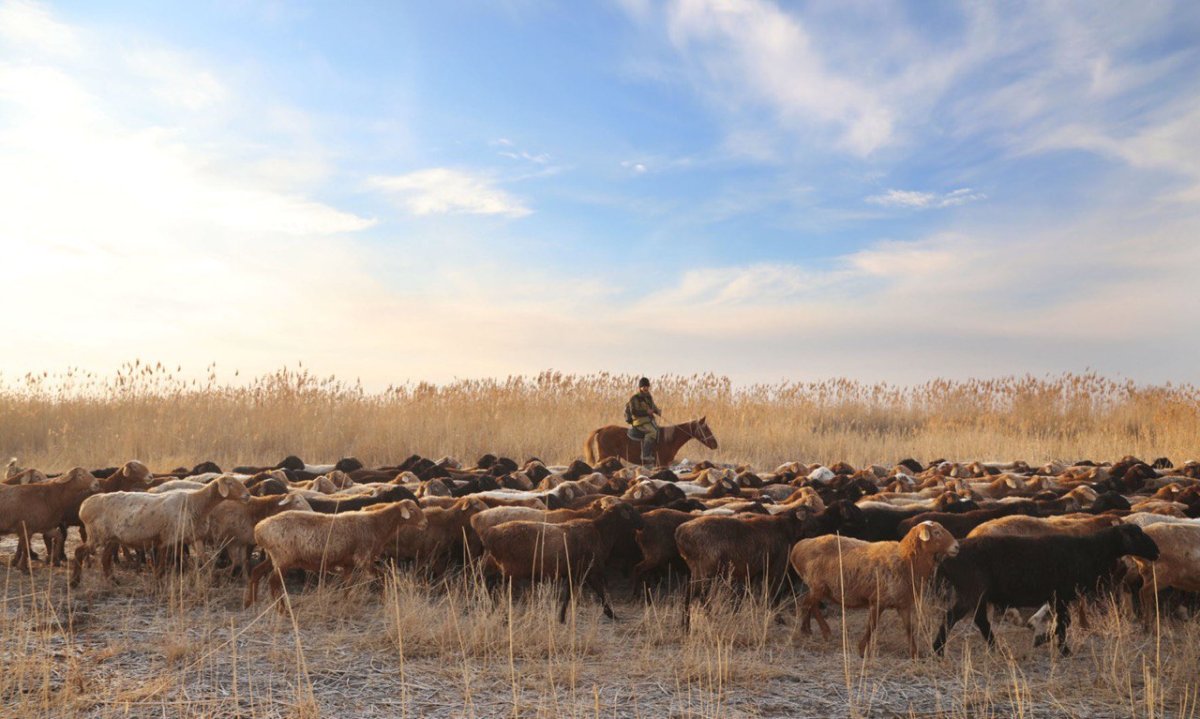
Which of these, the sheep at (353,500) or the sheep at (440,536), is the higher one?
the sheep at (353,500)

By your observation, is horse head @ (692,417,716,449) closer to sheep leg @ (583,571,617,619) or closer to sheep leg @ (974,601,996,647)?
sheep leg @ (583,571,617,619)

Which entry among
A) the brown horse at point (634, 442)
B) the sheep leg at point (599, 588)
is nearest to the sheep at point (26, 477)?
the sheep leg at point (599, 588)

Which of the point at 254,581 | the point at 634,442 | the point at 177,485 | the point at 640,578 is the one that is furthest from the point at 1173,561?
the point at 634,442

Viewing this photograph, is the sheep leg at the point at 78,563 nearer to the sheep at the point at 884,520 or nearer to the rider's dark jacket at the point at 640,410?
the sheep at the point at 884,520

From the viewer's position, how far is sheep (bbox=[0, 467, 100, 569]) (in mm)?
8188

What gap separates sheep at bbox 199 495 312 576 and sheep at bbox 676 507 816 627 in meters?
3.29

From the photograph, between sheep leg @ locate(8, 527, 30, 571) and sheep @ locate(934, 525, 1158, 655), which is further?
sheep leg @ locate(8, 527, 30, 571)

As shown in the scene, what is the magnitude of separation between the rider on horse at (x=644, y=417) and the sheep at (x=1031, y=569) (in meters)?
12.2

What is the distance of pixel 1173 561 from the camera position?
6738 millimetres

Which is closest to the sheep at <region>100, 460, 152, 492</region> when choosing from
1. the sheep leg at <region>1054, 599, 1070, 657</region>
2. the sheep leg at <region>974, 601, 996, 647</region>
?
the sheep leg at <region>974, 601, 996, 647</region>

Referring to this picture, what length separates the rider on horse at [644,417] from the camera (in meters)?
18.4

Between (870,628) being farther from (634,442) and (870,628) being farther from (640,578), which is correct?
(634,442)

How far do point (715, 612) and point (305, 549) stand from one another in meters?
3.12

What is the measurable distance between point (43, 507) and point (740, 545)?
635cm
